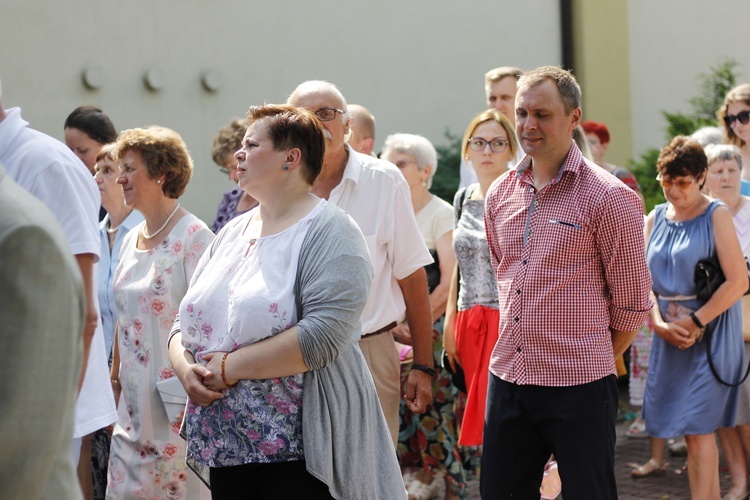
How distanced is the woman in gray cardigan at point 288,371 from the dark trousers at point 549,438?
2.00ft

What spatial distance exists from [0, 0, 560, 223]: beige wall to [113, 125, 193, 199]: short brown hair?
3845 mm

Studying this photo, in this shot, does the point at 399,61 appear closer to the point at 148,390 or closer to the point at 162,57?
the point at 162,57

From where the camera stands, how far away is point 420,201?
6449 millimetres

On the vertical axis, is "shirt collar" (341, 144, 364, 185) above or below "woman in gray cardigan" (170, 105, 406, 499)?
above

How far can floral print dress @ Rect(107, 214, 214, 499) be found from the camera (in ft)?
14.6

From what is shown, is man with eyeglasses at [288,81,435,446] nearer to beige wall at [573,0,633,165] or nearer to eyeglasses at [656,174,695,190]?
eyeglasses at [656,174,695,190]

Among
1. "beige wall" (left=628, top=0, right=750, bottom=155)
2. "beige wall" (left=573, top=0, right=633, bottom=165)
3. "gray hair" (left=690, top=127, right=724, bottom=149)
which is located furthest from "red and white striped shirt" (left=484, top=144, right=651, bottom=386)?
"beige wall" (left=628, top=0, right=750, bottom=155)

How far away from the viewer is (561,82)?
12.7ft

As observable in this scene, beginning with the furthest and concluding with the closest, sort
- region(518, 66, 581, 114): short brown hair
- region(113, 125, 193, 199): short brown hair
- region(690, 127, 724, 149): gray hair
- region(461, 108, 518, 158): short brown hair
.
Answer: region(690, 127, 724, 149): gray hair < region(461, 108, 518, 158): short brown hair < region(113, 125, 193, 199): short brown hair < region(518, 66, 581, 114): short brown hair

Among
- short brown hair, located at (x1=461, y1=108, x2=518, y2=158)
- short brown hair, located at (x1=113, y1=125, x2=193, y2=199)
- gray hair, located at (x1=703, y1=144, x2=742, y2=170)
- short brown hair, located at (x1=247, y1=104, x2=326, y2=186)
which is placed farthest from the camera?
gray hair, located at (x1=703, y1=144, x2=742, y2=170)

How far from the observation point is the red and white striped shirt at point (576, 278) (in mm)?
3717

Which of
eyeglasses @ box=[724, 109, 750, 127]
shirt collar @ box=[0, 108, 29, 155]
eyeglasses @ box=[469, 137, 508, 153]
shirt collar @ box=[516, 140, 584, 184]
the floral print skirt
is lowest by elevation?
the floral print skirt

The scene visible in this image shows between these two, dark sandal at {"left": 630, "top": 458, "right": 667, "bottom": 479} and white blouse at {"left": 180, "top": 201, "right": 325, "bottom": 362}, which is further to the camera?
dark sandal at {"left": 630, "top": 458, "right": 667, "bottom": 479}

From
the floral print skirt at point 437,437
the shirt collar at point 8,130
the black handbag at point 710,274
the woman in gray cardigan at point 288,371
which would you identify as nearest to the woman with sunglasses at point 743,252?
the black handbag at point 710,274
